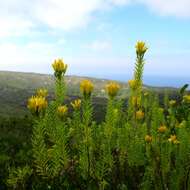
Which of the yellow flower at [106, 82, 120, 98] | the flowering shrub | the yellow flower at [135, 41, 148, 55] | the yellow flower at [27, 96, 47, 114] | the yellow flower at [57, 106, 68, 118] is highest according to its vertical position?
the yellow flower at [135, 41, 148, 55]

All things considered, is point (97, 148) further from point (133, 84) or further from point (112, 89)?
point (112, 89)

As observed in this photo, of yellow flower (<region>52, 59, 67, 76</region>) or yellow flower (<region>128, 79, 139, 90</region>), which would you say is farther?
yellow flower (<region>128, 79, 139, 90</region>)

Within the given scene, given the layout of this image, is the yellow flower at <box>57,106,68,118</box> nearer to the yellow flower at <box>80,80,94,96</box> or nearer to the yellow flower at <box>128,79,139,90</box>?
the yellow flower at <box>80,80,94,96</box>

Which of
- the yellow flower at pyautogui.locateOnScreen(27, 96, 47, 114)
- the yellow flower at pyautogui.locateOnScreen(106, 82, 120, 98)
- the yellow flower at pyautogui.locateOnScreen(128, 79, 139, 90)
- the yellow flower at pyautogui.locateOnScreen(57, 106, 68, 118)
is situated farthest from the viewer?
the yellow flower at pyautogui.locateOnScreen(128, 79, 139, 90)

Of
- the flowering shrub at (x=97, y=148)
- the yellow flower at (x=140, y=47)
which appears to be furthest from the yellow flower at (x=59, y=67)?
the yellow flower at (x=140, y=47)

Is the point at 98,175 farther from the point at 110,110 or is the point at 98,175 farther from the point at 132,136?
the point at 132,136

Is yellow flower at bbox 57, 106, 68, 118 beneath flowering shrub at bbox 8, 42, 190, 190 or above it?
above

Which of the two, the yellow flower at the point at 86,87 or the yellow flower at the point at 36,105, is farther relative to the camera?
the yellow flower at the point at 86,87

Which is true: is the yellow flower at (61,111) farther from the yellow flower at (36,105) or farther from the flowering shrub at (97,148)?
the yellow flower at (36,105)

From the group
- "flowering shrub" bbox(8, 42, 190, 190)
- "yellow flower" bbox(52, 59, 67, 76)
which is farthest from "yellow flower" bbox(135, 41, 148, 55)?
"yellow flower" bbox(52, 59, 67, 76)

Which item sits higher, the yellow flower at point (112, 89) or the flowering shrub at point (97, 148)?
the yellow flower at point (112, 89)

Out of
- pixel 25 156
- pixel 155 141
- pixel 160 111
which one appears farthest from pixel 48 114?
pixel 25 156

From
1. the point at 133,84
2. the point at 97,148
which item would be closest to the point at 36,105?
the point at 133,84

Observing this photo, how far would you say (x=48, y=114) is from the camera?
4191 mm
